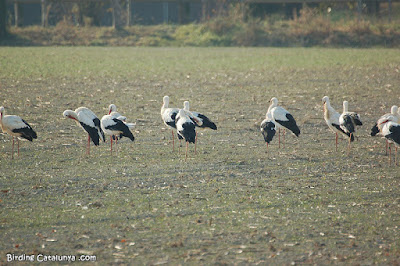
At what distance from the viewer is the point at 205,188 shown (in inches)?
311

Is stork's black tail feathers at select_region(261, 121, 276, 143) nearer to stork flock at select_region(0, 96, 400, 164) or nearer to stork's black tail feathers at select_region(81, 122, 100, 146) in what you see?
stork flock at select_region(0, 96, 400, 164)

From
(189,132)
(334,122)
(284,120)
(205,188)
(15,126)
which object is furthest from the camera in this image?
(284,120)

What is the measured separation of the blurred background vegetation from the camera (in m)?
36.0

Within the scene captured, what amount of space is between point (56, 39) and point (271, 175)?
31429 mm

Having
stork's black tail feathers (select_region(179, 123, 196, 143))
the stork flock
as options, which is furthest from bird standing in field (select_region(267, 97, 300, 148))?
stork's black tail feathers (select_region(179, 123, 196, 143))

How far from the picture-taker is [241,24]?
38750mm

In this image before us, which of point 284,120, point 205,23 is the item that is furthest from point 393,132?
point 205,23

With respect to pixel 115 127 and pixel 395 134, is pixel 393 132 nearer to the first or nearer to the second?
pixel 395 134

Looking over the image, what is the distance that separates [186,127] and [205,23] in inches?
1205

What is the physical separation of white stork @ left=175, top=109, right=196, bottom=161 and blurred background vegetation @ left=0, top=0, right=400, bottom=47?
2669 centimetres

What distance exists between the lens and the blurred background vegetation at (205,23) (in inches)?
1416

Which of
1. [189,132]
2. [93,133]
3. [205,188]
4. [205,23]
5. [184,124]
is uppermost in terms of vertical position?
[205,23]

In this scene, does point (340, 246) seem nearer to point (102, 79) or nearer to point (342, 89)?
point (342, 89)

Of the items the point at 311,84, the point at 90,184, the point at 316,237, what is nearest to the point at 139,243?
the point at 316,237
